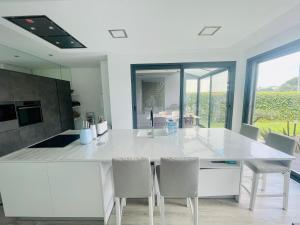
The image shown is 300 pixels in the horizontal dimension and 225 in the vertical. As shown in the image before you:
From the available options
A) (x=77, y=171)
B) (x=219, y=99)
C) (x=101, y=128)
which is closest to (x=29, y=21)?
(x=101, y=128)

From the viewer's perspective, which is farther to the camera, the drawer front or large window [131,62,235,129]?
large window [131,62,235,129]

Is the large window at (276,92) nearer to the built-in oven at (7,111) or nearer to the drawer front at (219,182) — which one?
the drawer front at (219,182)

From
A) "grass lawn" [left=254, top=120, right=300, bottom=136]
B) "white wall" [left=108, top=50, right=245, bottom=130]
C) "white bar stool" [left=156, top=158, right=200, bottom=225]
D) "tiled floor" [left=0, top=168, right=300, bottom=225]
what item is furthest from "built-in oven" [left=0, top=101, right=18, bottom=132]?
"grass lawn" [left=254, top=120, right=300, bottom=136]

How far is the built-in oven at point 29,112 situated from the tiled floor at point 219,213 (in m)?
1.59

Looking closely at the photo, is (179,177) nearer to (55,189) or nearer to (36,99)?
(55,189)

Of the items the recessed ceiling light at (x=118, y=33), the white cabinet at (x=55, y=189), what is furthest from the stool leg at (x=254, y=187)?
the recessed ceiling light at (x=118, y=33)

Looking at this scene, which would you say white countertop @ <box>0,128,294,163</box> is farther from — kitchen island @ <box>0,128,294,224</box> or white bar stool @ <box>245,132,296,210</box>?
white bar stool @ <box>245,132,296,210</box>

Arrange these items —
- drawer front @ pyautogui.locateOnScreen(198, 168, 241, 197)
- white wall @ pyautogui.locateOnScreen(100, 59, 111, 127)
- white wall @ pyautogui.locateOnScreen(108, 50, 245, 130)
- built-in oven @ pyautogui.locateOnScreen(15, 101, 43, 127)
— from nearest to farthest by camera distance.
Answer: drawer front @ pyautogui.locateOnScreen(198, 168, 241, 197), built-in oven @ pyautogui.locateOnScreen(15, 101, 43, 127), white wall @ pyautogui.locateOnScreen(108, 50, 245, 130), white wall @ pyautogui.locateOnScreen(100, 59, 111, 127)

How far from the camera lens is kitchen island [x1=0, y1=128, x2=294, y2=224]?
146cm

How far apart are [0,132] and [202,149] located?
122 inches

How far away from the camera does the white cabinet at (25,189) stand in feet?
4.91

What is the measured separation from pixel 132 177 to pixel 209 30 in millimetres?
2334

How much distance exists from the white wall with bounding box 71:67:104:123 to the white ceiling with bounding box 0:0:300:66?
2.34m

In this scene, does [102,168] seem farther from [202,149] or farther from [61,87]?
[61,87]
